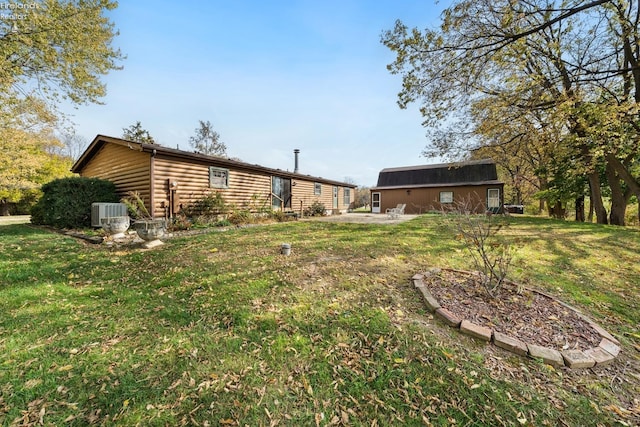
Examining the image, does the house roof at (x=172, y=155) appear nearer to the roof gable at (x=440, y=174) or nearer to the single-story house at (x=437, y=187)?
the single-story house at (x=437, y=187)

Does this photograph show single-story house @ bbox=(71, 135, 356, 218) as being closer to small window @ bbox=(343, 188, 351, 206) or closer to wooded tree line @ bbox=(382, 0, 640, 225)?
small window @ bbox=(343, 188, 351, 206)

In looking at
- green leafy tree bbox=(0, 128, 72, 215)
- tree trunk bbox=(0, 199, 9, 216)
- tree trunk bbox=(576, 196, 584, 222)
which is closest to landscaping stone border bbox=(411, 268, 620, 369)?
tree trunk bbox=(576, 196, 584, 222)

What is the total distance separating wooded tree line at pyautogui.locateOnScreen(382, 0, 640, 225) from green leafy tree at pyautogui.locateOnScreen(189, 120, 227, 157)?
21.1 meters

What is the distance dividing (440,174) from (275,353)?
20563 mm

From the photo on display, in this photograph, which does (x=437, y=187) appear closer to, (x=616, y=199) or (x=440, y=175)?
A: (x=440, y=175)

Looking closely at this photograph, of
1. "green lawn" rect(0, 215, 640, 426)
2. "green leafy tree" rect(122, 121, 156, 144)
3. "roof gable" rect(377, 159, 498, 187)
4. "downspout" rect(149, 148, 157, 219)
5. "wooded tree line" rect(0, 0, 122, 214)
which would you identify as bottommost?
"green lawn" rect(0, 215, 640, 426)

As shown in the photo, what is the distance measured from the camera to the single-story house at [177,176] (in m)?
8.08

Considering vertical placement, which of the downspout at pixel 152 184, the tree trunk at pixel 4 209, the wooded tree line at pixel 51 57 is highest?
the wooded tree line at pixel 51 57

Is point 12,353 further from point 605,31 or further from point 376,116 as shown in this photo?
point 605,31

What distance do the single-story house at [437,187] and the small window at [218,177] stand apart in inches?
548

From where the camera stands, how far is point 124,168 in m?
9.15

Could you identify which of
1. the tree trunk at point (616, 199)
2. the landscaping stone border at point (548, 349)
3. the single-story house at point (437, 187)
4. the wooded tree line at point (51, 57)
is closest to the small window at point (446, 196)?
the single-story house at point (437, 187)

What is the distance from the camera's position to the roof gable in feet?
58.3

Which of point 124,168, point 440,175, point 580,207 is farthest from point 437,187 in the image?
point 124,168
